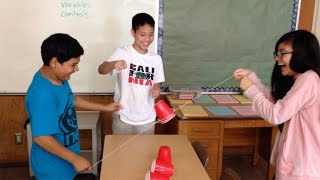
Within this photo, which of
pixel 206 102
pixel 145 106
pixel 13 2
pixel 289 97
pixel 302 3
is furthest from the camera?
pixel 302 3

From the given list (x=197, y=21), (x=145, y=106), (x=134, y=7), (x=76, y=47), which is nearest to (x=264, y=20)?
(x=197, y=21)

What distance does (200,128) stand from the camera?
2938 mm

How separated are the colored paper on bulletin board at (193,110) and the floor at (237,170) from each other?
88 centimetres

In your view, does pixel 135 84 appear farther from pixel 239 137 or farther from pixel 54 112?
pixel 239 137

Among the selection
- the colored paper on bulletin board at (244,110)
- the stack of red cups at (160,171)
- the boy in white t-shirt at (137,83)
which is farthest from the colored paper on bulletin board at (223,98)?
the stack of red cups at (160,171)

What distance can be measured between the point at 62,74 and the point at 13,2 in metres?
1.74

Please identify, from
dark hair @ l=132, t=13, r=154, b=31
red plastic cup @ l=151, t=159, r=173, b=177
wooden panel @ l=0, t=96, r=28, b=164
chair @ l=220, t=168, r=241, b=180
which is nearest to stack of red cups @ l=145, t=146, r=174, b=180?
red plastic cup @ l=151, t=159, r=173, b=177

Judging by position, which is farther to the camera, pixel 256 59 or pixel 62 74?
pixel 256 59

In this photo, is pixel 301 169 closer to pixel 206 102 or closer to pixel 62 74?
pixel 62 74

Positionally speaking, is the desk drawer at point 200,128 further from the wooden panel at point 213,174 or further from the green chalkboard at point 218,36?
the green chalkboard at point 218,36

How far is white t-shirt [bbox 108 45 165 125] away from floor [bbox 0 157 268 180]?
81 cm

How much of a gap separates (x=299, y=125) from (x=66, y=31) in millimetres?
2272

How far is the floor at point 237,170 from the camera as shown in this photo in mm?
3230

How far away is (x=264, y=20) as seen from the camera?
3430mm
